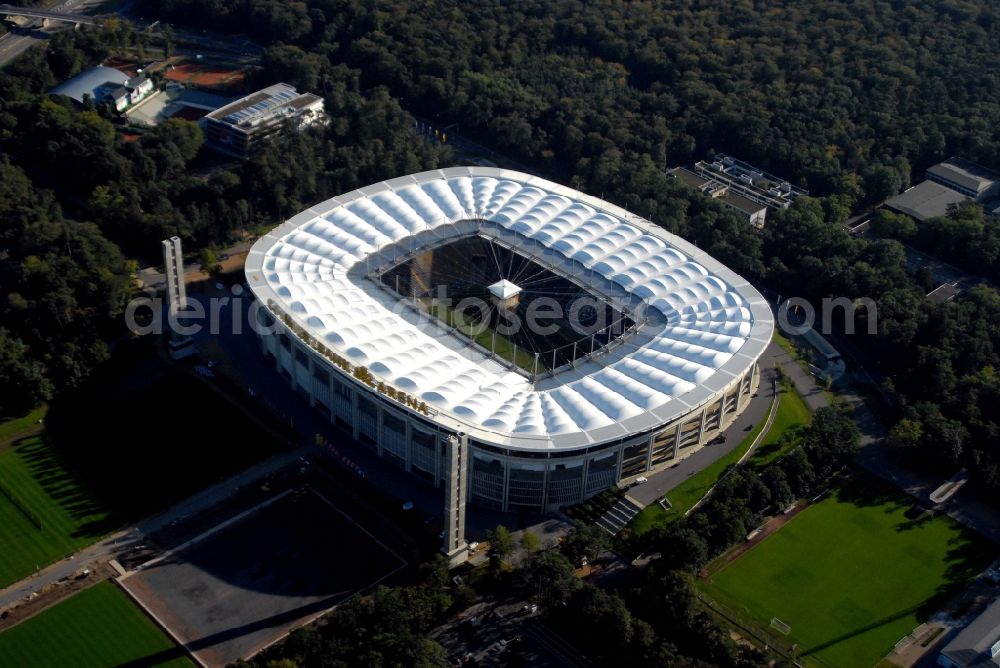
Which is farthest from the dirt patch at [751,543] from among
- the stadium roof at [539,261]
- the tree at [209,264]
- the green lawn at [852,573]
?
the tree at [209,264]

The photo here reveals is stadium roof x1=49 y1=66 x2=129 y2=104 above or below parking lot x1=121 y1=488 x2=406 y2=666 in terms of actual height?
above

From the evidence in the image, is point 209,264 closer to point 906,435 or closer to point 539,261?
point 539,261

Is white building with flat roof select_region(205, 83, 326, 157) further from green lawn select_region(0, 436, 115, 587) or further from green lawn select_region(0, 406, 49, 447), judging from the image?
green lawn select_region(0, 436, 115, 587)

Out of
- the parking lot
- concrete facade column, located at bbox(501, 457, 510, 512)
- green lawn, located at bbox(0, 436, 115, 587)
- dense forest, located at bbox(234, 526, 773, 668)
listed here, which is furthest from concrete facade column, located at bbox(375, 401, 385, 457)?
green lawn, located at bbox(0, 436, 115, 587)

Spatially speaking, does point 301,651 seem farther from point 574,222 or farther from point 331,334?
point 574,222

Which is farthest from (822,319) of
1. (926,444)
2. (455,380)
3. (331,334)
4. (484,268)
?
(331,334)

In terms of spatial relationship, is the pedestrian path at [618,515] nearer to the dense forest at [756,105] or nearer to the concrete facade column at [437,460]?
the concrete facade column at [437,460]

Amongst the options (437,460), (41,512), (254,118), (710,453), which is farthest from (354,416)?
(254,118)
